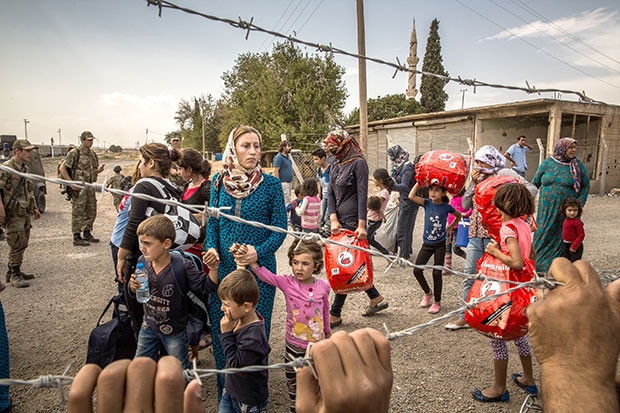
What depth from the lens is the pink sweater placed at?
2.39 metres

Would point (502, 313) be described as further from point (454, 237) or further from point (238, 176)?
point (454, 237)

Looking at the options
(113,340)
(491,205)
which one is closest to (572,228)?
(491,205)

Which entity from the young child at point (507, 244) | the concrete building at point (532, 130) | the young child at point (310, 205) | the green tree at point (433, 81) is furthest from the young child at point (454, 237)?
the green tree at point (433, 81)

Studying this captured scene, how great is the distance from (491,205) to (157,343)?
8.47 ft

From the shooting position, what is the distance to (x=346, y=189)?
3.66 meters

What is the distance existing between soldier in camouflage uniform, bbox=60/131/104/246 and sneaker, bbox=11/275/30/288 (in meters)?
1.87

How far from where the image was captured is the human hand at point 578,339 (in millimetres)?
858

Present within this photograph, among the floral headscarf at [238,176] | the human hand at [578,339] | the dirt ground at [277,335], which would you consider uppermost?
the floral headscarf at [238,176]

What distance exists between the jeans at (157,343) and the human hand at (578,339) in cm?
204

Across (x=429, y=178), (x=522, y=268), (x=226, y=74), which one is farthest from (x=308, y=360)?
(x=226, y=74)

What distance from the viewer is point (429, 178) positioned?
11.6 feet

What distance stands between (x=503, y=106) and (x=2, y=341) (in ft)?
48.9

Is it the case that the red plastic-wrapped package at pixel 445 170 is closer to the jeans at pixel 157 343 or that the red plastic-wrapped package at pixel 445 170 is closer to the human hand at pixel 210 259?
the human hand at pixel 210 259

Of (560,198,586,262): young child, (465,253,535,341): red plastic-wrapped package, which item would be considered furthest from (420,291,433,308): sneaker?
(465,253,535,341): red plastic-wrapped package
